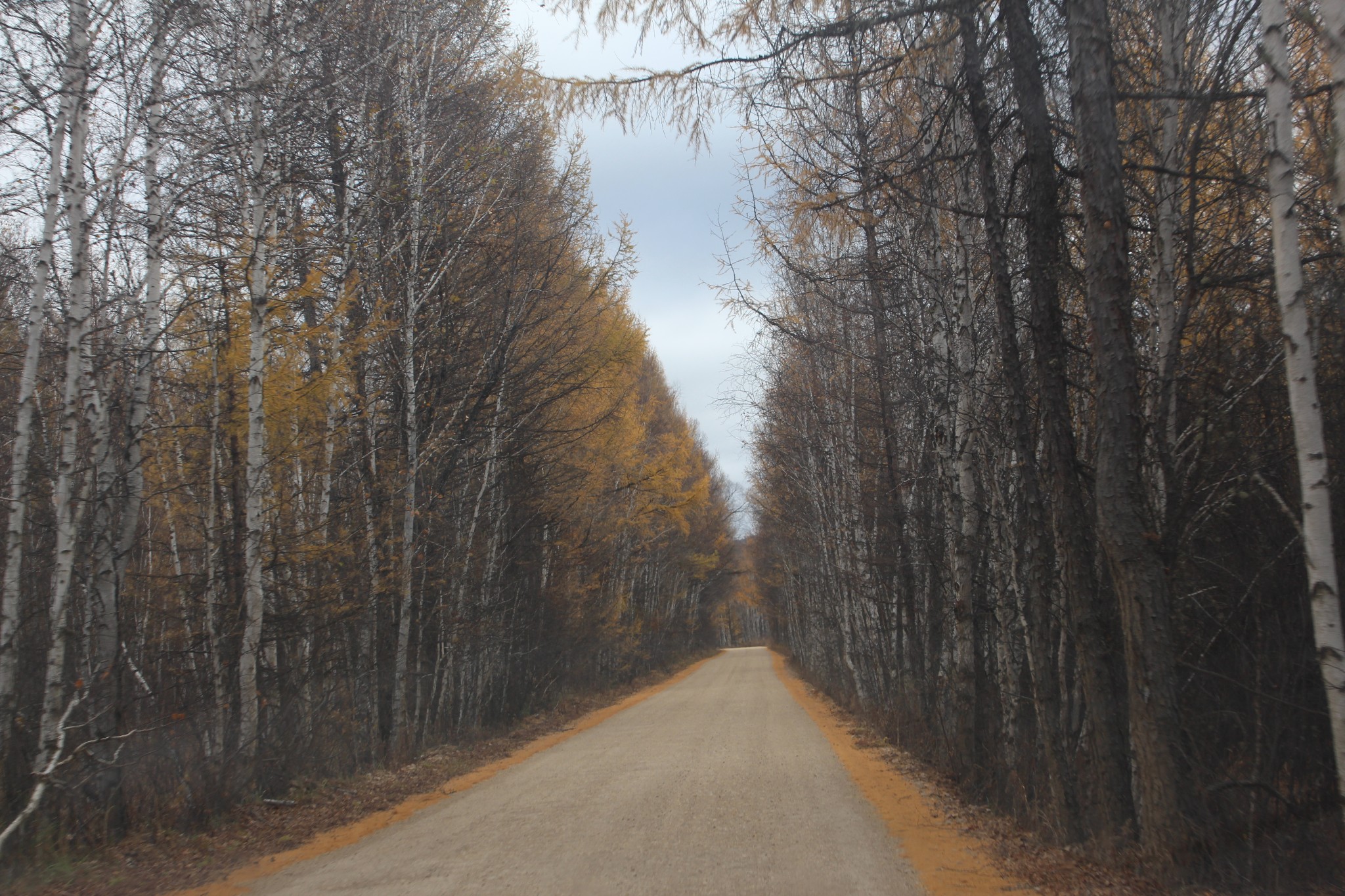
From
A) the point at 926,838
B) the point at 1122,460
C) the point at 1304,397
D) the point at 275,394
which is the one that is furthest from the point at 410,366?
the point at 1304,397

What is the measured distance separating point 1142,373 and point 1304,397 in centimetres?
326

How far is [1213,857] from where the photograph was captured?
189 inches

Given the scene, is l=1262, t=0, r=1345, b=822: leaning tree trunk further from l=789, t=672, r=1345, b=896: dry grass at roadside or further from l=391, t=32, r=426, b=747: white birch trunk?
l=391, t=32, r=426, b=747: white birch trunk

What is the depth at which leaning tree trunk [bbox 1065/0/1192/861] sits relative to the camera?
4.99m

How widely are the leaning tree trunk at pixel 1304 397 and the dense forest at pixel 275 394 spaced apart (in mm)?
5192

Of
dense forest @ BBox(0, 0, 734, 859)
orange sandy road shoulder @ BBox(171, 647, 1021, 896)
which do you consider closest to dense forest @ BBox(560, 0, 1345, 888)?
orange sandy road shoulder @ BBox(171, 647, 1021, 896)

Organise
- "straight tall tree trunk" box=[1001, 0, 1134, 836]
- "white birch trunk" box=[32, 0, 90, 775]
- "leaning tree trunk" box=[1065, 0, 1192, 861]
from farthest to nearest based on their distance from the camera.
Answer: "white birch trunk" box=[32, 0, 90, 775] → "straight tall tree trunk" box=[1001, 0, 1134, 836] → "leaning tree trunk" box=[1065, 0, 1192, 861]

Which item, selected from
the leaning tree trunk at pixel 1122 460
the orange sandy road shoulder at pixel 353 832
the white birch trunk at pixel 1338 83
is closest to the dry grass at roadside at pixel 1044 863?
the leaning tree trunk at pixel 1122 460

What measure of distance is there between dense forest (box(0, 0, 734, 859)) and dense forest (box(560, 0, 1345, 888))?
3514mm

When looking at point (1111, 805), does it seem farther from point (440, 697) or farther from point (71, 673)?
point (440, 697)

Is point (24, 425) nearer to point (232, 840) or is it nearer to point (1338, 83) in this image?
point (232, 840)

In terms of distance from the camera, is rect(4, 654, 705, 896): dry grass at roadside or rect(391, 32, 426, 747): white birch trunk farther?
rect(391, 32, 426, 747): white birch trunk

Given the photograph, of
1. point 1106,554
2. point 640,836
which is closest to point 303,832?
point 640,836

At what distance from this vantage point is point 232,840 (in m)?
7.27
